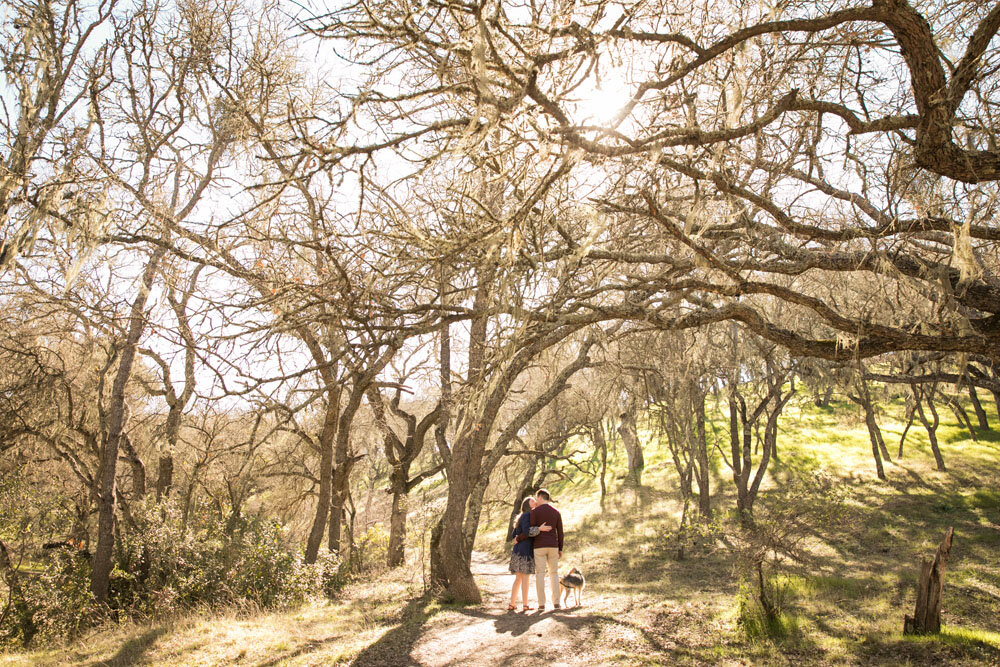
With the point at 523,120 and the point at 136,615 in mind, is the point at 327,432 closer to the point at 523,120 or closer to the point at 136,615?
the point at 136,615

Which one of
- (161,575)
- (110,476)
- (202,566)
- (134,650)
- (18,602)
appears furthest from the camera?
(202,566)

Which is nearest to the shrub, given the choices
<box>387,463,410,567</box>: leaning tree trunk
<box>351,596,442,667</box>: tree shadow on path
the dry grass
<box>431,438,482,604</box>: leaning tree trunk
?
the dry grass

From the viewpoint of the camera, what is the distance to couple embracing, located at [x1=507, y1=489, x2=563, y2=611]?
803 cm

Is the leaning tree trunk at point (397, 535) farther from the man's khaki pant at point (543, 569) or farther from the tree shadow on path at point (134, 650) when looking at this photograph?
the tree shadow on path at point (134, 650)

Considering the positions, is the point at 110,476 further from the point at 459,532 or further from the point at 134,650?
the point at 459,532

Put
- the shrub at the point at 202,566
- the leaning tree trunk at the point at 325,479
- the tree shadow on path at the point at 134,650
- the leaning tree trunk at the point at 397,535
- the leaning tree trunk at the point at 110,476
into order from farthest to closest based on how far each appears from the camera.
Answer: the leaning tree trunk at the point at 397,535
the leaning tree trunk at the point at 325,479
the shrub at the point at 202,566
the leaning tree trunk at the point at 110,476
the tree shadow on path at the point at 134,650

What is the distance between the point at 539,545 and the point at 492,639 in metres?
1.50

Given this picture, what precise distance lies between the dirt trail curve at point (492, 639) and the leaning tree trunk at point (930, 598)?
343cm

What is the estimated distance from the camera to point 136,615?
876cm

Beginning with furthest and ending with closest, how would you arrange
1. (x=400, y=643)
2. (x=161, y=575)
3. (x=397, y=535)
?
(x=397, y=535) → (x=161, y=575) → (x=400, y=643)

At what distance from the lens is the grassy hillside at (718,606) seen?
6242 mm

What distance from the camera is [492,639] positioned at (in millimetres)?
6848

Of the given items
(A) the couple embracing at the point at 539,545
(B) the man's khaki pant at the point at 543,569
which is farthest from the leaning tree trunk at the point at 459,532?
(B) the man's khaki pant at the point at 543,569

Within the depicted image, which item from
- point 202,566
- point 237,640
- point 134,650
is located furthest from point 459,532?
point 134,650
